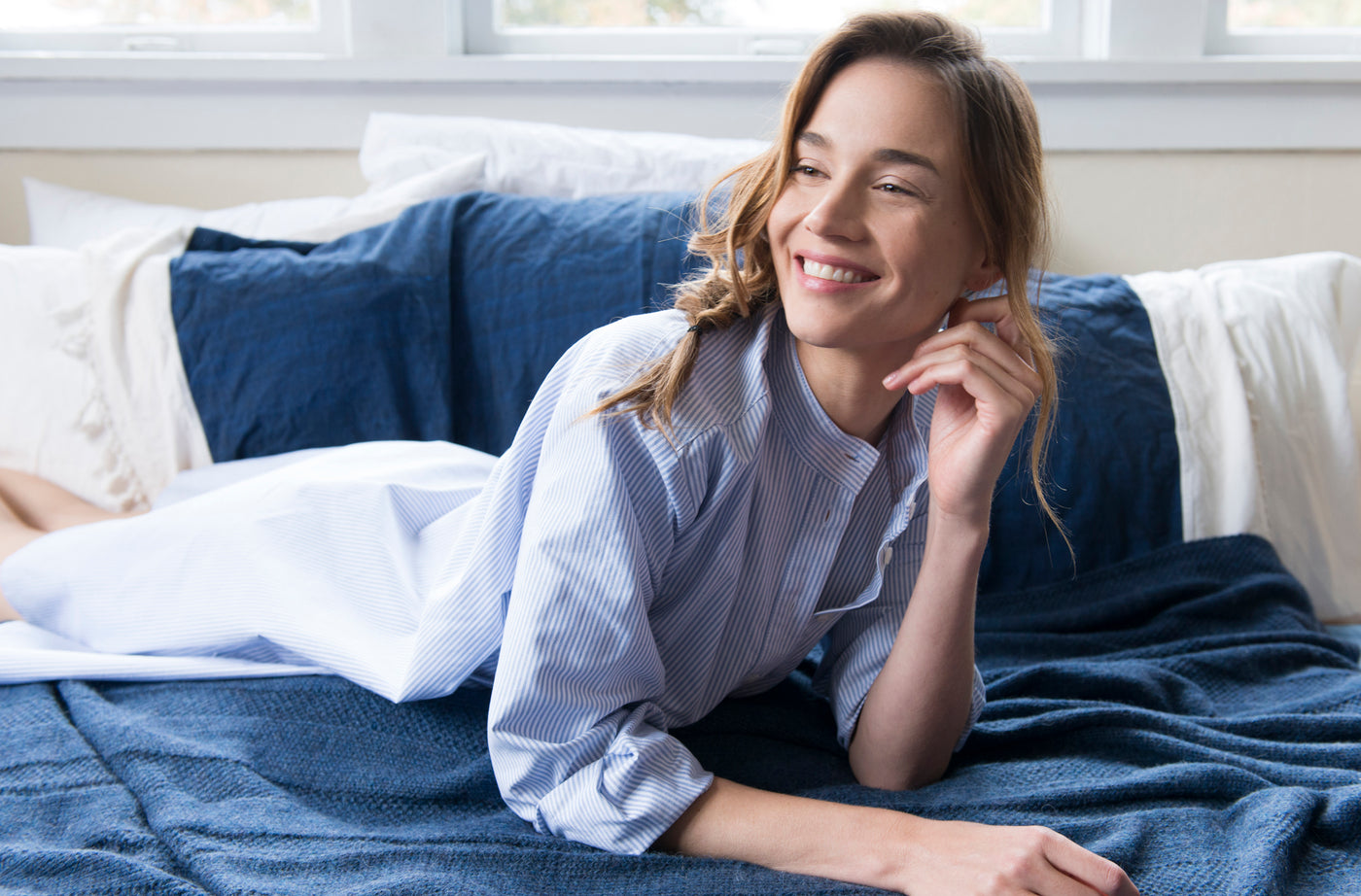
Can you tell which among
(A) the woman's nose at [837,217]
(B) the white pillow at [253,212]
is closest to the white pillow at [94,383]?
(B) the white pillow at [253,212]

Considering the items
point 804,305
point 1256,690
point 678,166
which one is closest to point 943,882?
point 804,305

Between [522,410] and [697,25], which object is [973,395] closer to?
[522,410]

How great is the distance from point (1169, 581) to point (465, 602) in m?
0.93

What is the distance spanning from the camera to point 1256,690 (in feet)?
4.10

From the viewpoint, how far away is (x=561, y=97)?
1.91 m

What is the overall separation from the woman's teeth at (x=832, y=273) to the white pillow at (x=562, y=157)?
817 mm

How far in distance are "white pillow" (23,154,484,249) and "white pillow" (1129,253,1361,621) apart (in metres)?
1.06

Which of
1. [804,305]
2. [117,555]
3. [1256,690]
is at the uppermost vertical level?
[804,305]

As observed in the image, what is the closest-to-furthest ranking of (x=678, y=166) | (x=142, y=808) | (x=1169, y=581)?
(x=142, y=808)
(x=1169, y=581)
(x=678, y=166)

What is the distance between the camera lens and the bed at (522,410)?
1010 mm

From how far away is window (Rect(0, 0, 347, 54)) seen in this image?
197 centimetres

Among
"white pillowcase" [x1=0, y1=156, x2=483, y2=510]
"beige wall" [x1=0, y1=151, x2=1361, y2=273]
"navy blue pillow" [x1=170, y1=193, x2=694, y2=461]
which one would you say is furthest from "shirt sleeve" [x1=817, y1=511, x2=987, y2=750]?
"beige wall" [x1=0, y1=151, x2=1361, y2=273]

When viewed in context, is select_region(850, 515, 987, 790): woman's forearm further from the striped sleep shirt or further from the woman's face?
the woman's face

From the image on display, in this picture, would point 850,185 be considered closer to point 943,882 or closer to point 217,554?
point 943,882
